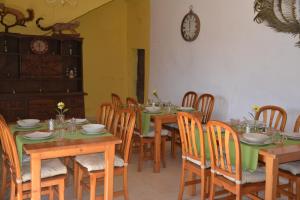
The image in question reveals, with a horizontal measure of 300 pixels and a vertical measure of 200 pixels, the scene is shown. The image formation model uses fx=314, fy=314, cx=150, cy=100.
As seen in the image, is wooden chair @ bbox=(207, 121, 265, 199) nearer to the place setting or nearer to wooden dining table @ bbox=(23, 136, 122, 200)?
wooden dining table @ bbox=(23, 136, 122, 200)

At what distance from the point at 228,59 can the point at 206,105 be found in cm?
77

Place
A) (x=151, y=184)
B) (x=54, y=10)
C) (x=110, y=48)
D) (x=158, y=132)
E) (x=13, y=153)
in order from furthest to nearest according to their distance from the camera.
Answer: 1. (x=110, y=48)
2. (x=54, y=10)
3. (x=158, y=132)
4. (x=151, y=184)
5. (x=13, y=153)

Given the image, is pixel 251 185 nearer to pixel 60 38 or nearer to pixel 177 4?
pixel 177 4

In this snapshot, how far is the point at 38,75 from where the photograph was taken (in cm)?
606

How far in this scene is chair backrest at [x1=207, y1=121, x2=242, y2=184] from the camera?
2445mm

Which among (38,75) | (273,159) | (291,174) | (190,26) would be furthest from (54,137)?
(38,75)

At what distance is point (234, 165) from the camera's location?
2.66 m

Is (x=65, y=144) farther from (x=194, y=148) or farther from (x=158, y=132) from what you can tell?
(x=158, y=132)

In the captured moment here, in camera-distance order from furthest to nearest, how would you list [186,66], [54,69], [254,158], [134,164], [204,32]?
1. [54,69]
2. [186,66]
3. [204,32]
4. [134,164]
5. [254,158]

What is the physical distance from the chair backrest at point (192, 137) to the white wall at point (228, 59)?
1.54 meters

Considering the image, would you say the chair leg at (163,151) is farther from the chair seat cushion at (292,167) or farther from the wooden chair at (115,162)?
the chair seat cushion at (292,167)

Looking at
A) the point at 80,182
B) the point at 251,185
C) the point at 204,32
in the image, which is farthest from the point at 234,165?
the point at 204,32

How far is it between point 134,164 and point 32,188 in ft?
6.72

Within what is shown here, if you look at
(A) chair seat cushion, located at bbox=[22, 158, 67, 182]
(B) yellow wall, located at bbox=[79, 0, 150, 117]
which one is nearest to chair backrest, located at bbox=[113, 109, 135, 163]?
(A) chair seat cushion, located at bbox=[22, 158, 67, 182]
